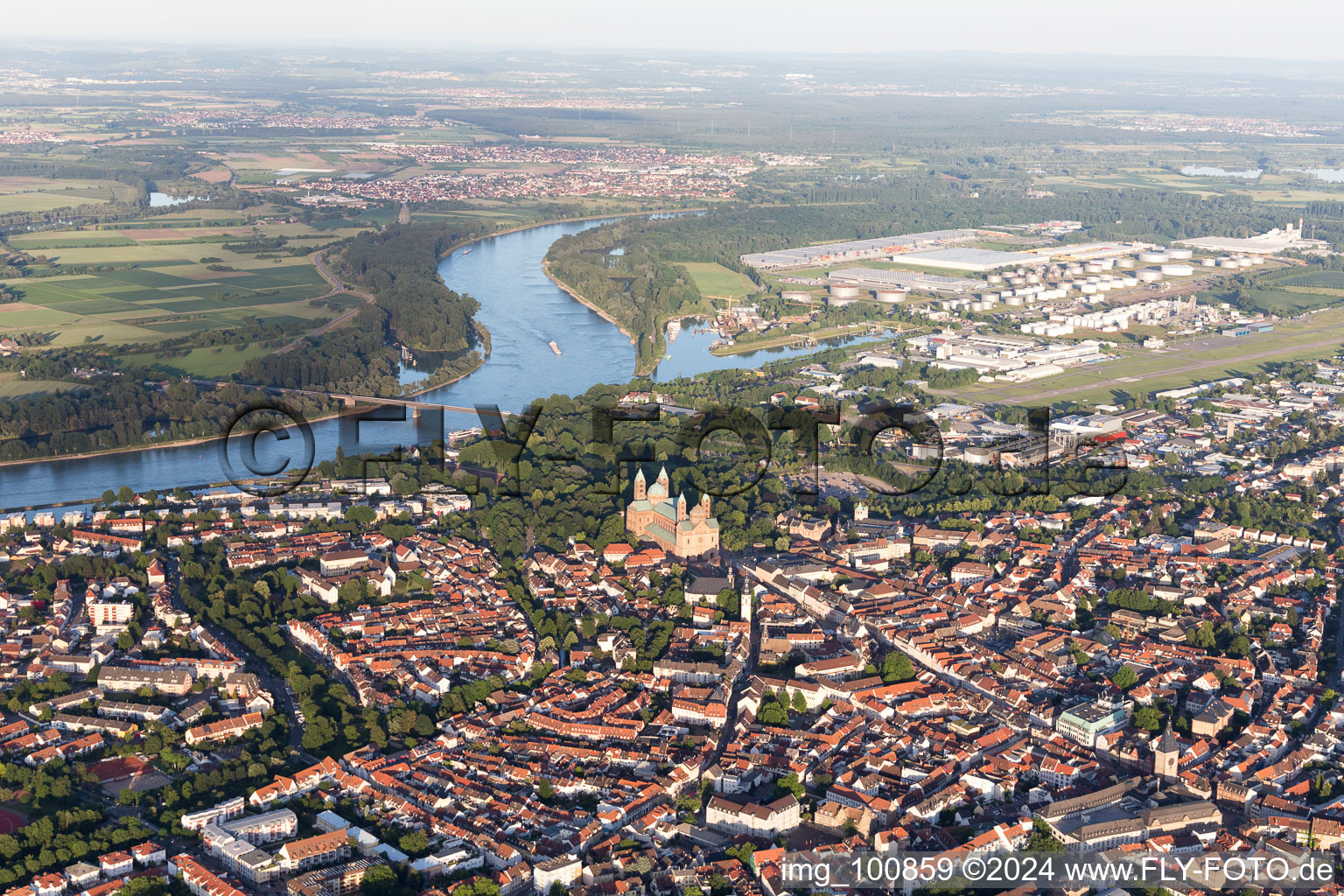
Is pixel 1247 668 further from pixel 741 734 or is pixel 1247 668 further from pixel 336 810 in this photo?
pixel 336 810

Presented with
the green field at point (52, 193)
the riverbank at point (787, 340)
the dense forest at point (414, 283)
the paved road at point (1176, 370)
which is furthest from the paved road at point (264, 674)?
the green field at point (52, 193)

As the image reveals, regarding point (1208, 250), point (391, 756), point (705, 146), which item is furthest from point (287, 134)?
point (391, 756)

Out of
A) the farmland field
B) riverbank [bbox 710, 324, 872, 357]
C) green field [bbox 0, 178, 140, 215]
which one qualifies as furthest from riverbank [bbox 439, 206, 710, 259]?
the farmland field

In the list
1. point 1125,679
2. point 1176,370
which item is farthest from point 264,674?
point 1176,370

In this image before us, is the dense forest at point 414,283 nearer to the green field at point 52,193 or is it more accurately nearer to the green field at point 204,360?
the green field at point 204,360

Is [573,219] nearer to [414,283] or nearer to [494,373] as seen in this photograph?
[414,283]
